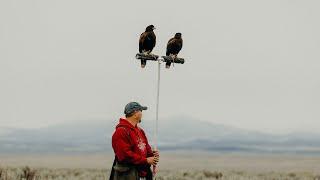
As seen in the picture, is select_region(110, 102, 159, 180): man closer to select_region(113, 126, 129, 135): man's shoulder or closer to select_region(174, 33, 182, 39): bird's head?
select_region(113, 126, 129, 135): man's shoulder

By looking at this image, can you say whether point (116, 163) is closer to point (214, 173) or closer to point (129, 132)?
point (129, 132)

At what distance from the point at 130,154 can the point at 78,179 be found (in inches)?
408

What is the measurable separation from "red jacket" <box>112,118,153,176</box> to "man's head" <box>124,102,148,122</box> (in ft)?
0.28

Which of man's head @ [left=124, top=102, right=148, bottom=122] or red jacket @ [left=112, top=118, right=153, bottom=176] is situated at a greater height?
man's head @ [left=124, top=102, right=148, bottom=122]

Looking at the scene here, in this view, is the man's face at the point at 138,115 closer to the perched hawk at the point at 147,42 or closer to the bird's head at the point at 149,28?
the perched hawk at the point at 147,42

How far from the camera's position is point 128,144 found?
7.80 metres

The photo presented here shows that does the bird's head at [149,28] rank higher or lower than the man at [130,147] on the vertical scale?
higher

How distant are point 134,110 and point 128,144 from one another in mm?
371

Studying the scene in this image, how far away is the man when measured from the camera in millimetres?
7781

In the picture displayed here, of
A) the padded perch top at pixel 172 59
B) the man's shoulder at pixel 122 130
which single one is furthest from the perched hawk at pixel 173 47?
the man's shoulder at pixel 122 130

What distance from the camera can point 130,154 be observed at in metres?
7.77

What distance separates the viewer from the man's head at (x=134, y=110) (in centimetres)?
781

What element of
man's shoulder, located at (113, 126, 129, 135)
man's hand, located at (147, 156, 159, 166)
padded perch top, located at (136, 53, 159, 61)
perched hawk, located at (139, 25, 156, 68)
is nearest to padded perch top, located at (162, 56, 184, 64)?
padded perch top, located at (136, 53, 159, 61)

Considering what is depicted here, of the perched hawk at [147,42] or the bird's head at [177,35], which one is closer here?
the perched hawk at [147,42]
